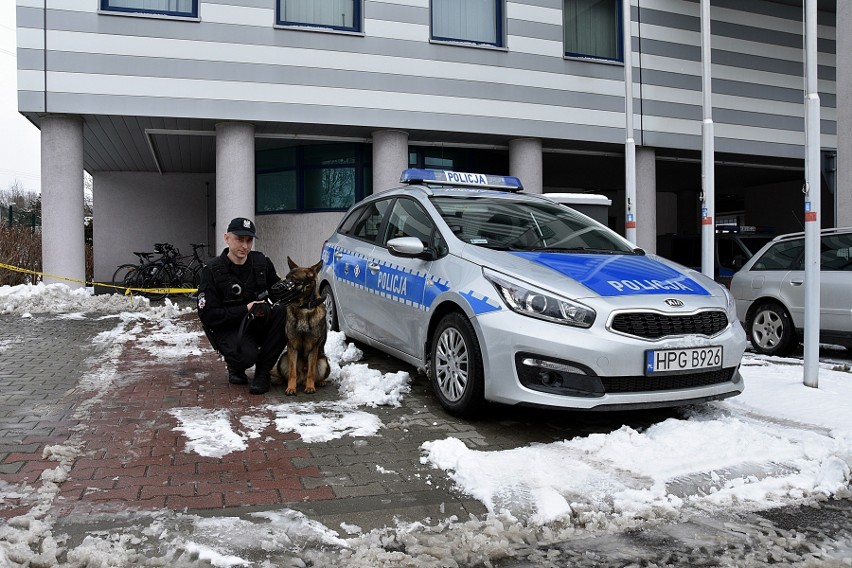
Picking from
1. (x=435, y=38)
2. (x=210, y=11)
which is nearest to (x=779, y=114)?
(x=435, y=38)

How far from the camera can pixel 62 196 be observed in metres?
12.4

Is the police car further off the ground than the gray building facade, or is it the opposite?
the gray building facade

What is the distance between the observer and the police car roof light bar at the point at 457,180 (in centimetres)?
666

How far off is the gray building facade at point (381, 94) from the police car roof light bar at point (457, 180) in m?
6.58

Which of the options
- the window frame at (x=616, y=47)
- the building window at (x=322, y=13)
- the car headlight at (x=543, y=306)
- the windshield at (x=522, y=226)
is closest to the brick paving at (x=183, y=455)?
the car headlight at (x=543, y=306)

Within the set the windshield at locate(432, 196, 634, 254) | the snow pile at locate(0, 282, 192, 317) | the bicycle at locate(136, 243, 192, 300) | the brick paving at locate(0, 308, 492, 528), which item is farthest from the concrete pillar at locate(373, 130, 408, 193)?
the brick paving at locate(0, 308, 492, 528)

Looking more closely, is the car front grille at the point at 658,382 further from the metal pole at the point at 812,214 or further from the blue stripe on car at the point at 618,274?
the metal pole at the point at 812,214

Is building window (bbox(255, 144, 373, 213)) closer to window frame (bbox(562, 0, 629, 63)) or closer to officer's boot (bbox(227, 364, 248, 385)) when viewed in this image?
window frame (bbox(562, 0, 629, 63))

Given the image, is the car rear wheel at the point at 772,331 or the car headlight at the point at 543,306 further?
the car rear wheel at the point at 772,331

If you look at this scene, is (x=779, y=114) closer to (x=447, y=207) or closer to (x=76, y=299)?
(x=447, y=207)

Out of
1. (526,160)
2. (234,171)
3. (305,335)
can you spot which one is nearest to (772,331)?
(305,335)

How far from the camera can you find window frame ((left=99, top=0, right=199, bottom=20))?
1205 centimetres

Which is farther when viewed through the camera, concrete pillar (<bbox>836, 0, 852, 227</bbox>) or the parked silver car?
concrete pillar (<bbox>836, 0, 852, 227</bbox>)

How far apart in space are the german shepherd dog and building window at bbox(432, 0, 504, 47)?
9.81 m
